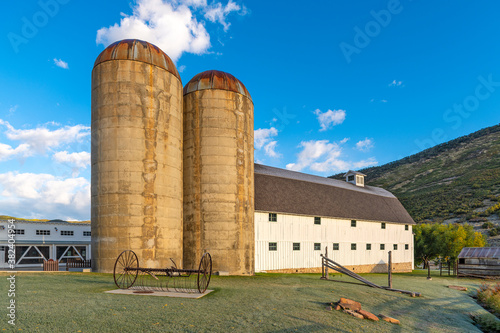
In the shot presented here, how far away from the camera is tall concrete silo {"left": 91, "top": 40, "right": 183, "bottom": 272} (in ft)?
78.1

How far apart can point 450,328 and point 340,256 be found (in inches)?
953

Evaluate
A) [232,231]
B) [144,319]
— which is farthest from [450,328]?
[232,231]

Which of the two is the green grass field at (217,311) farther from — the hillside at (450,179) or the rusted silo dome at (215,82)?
the hillside at (450,179)

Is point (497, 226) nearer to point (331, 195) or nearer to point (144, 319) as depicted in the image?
point (331, 195)

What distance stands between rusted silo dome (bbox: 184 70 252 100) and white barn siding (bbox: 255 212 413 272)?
10983 mm

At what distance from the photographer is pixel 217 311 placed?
41.5 feet

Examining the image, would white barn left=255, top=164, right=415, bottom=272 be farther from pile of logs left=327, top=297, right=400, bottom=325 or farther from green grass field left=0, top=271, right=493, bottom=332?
→ pile of logs left=327, top=297, right=400, bottom=325

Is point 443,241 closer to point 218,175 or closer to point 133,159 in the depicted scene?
point 218,175

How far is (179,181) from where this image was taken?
27266 mm

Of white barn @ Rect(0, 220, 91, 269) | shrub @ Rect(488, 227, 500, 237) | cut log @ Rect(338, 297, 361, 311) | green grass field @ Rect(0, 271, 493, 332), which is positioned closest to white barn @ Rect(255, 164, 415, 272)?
green grass field @ Rect(0, 271, 493, 332)

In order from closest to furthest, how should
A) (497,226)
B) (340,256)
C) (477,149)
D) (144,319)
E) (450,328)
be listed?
(144,319)
(450,328)
(340,256)
(497,226)
(477,149)

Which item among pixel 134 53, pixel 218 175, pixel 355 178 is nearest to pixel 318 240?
pixel 218 175

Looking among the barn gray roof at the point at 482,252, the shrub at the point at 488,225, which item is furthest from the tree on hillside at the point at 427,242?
the shrub at the point at 488,225

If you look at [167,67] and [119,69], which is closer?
[119,69]
